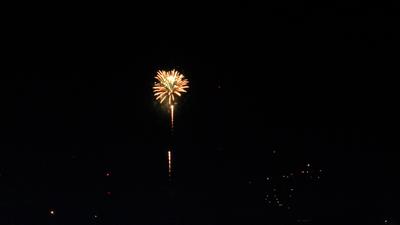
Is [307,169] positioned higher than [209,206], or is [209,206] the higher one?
[307,169]

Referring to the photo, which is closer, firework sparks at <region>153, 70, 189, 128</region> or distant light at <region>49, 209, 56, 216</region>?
firework sparks at <region>153, 70, 189, 128</region>

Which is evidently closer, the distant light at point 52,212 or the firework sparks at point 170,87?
the firework sparks at point 170,87

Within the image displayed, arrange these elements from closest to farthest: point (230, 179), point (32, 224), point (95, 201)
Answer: point (32, 224) < point (95, 201) < point (230, 179)

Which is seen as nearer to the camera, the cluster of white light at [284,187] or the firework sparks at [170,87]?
the firework sparks at [170,87]

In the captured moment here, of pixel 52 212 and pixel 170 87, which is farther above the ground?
pixel 170 87

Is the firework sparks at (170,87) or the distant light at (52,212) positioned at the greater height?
the firework sparks at (170,87)

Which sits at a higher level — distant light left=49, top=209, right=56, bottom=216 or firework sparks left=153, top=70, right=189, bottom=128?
firework sparks left=153, top=70, right=189, bottom=128

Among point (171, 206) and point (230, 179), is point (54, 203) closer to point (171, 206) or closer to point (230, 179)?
point (171, 206)

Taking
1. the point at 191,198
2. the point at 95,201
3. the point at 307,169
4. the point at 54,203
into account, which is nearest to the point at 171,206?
the point at 191,198

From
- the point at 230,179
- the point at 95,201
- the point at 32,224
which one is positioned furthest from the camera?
the point at 230,179

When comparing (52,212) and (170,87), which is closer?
(170,87)

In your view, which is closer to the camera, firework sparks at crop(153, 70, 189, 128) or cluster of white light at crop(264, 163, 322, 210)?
firework sparks at crop(153, 70, 189, 128)
